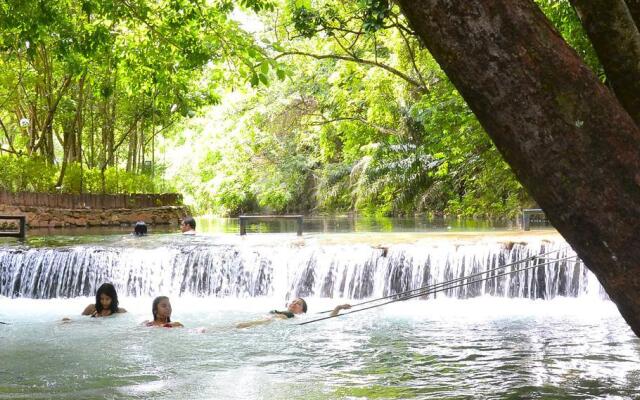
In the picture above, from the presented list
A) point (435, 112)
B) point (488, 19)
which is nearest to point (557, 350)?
point (488, 19)

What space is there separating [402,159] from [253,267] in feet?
51.3

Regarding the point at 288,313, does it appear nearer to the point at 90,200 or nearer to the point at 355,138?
the point at 355,138

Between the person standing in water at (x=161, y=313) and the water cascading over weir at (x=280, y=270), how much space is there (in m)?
3.76

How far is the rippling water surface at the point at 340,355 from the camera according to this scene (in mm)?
6652

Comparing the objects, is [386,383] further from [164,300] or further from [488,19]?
[488,19]

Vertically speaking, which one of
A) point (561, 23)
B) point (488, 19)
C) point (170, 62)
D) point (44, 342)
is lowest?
point (44, 342)

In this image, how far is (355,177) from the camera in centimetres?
3238

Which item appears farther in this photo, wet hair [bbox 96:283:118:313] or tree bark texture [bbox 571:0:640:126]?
wet hair [bbox 96:283:118:313]

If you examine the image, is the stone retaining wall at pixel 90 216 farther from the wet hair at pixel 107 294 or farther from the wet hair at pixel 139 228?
the wet hair at pixel 107 294

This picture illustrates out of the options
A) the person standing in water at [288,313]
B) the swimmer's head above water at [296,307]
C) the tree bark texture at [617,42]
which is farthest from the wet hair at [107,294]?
the tree bark texture at [617,42]

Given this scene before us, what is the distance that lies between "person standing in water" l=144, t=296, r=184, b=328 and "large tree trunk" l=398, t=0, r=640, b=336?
25.9 feet

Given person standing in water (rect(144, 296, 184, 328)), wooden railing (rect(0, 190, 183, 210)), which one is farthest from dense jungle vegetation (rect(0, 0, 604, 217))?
person standing in water (rect(144, 296, 184, 328))

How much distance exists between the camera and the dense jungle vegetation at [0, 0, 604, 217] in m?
12.0

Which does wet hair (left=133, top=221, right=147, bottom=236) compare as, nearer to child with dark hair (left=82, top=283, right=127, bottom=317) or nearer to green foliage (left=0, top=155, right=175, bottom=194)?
green foliage (left=0, top=155, right=175, bottom=194)
